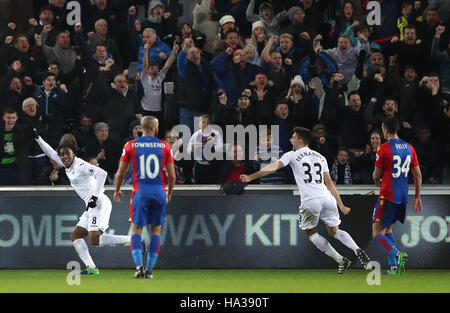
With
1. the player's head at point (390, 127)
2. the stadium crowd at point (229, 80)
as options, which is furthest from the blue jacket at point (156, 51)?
the player's head at point (390, 127)

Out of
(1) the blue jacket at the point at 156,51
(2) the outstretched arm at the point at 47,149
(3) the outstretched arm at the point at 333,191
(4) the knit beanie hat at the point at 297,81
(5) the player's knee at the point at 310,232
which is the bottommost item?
(5) the player's knee at the point at 310,232

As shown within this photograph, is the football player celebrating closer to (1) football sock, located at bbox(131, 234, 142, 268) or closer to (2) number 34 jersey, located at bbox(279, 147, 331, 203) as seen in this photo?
(2) number 34 jersey, located at bbox(279, 147, 331, 203)

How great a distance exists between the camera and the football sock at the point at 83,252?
1144 centimetres

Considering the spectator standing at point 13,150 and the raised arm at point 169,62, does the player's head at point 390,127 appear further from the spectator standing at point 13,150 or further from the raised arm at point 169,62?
the spectator standing at point 13,150

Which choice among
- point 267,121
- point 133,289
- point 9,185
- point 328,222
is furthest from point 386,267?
point 9,185

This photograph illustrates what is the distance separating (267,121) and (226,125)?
0.64 metres

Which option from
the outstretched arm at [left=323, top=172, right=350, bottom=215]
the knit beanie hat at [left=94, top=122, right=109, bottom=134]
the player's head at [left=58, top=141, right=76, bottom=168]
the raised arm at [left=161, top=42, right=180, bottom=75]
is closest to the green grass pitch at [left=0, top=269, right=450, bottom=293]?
the outstretched arm at [left=323, top=172, right=350, bottom=215]

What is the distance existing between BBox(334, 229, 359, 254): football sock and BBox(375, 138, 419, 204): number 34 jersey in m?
0.65

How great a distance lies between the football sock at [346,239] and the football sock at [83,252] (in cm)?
314

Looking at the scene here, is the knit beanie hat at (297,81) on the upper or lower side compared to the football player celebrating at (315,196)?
upper

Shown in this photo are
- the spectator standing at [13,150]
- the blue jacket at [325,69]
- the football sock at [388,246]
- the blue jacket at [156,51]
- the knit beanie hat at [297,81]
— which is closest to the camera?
the football sock at [388,246]

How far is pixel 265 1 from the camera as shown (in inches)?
630

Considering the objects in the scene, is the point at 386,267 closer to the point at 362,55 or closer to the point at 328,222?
the point at 328,222

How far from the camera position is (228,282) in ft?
34.4
